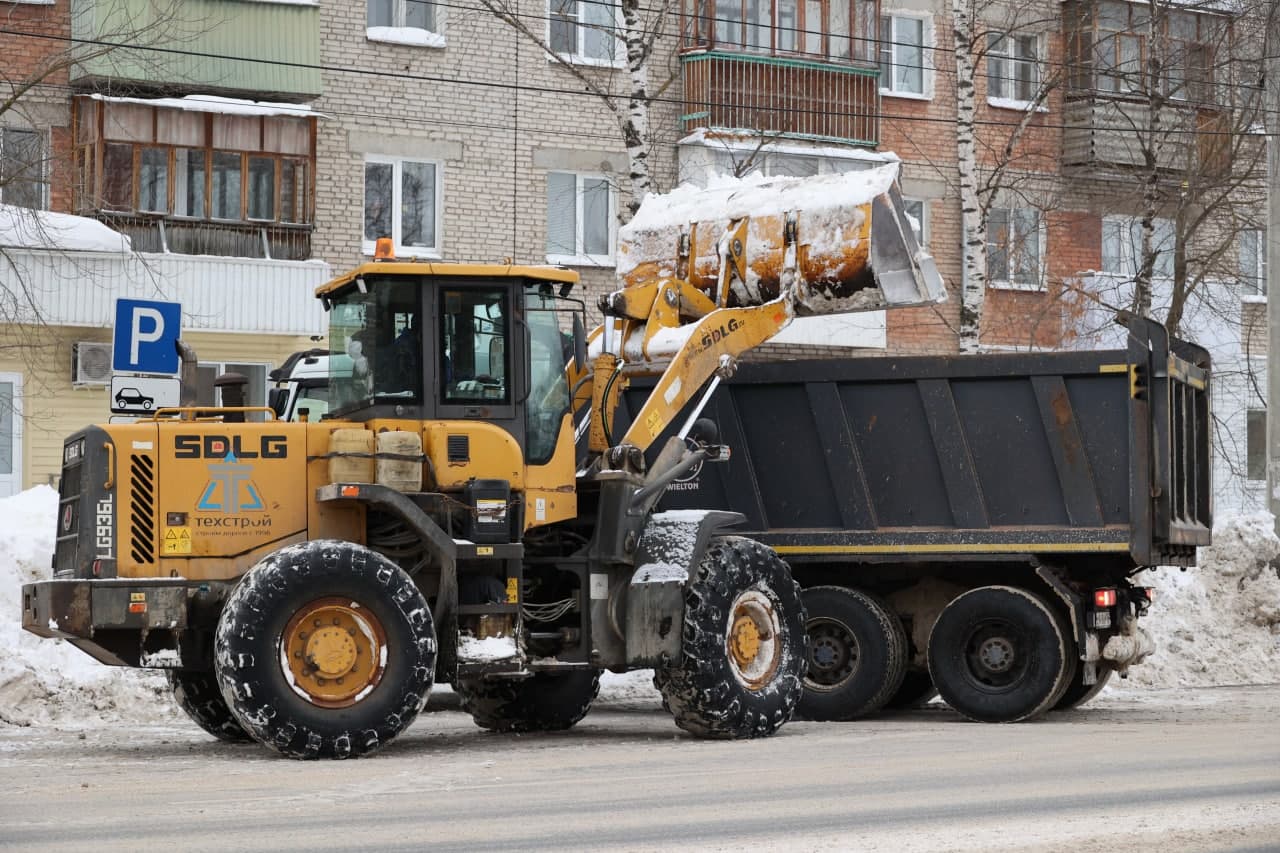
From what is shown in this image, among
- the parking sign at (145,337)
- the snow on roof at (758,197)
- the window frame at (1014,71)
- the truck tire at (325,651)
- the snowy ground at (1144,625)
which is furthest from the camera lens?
the window frame at (1014,71)

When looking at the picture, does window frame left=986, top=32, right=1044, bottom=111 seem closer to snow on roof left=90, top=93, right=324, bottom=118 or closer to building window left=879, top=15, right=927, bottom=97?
building window left=879, top=15, right=927, bottom=97

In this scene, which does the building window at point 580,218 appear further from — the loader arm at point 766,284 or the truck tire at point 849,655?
the loader arm at point 766,284

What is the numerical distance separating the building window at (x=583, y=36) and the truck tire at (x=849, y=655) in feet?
53.6

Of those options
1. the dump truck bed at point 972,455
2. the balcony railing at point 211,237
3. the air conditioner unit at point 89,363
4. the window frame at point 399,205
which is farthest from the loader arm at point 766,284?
the window frame at point 399,205

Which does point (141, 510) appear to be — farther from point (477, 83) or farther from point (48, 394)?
point (477, 83)

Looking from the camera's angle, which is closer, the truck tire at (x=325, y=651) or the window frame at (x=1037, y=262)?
the truck tire at (x=325, y=651)

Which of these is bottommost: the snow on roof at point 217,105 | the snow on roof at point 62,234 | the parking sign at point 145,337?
the parking sign at point 145,337

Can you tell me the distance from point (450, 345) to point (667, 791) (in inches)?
150

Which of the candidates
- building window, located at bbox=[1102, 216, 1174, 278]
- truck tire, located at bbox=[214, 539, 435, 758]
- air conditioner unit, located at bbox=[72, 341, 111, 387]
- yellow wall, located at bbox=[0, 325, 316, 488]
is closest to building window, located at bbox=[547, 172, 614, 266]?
yellow wall, located at bbox=[0, 325, 316, 488]

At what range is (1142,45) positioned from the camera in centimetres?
3459

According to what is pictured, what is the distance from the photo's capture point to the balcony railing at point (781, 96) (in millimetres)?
31031

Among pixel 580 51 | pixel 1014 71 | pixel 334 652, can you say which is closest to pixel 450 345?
pixel 334 652

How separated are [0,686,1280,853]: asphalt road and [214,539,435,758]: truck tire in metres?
0.24

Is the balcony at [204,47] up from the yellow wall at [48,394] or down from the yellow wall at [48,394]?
up
